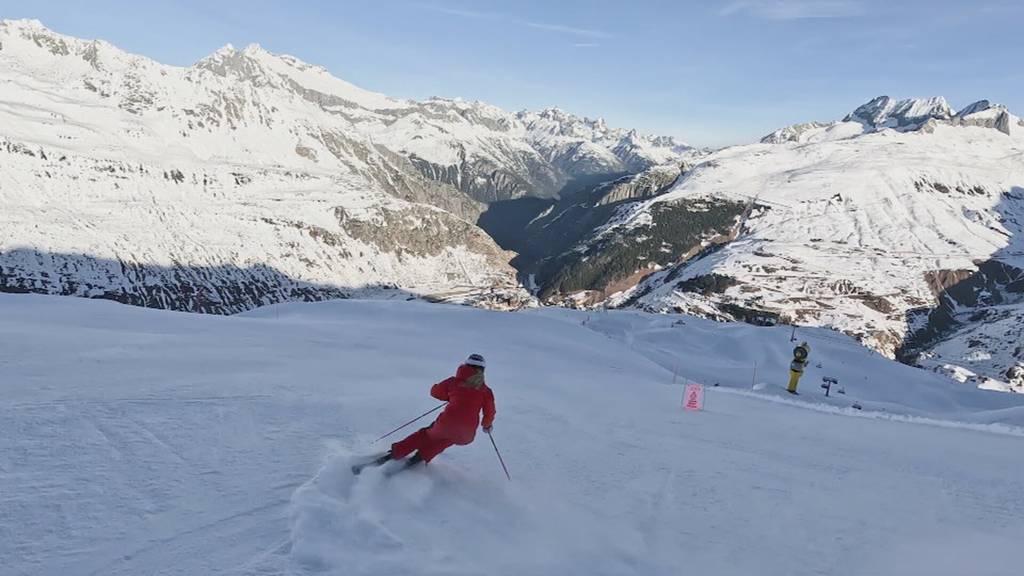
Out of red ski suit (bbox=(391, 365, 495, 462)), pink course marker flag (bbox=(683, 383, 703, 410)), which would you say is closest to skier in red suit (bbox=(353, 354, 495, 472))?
red ski suit (bbox=(391, 365, 495, 462))

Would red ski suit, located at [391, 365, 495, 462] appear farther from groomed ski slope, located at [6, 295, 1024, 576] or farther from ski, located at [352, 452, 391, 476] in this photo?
groomed ski slope, located at [6, 295, 1024, 576]

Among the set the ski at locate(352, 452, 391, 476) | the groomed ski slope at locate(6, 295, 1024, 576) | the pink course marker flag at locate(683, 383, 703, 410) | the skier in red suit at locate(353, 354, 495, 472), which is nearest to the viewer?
the groomed ski slope at locate(6, 295, 1024, 576)

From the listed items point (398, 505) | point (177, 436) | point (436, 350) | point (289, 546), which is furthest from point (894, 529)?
point (436, 350)

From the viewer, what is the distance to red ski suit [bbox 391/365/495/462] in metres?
8.05

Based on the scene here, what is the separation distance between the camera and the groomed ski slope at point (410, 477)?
17.6ft

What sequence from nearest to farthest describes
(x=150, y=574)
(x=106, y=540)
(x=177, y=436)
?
(x=150, y=574) → (x=106, y=540) → (x=177, y=436)

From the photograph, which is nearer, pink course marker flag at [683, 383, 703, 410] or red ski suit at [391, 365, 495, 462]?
red ski suit at [391, 365, 495, 462]

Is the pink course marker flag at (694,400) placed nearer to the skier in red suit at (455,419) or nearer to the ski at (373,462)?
the skier in red suit at (455,419)

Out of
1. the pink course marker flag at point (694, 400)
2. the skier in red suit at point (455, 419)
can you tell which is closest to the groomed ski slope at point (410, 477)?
the skier in red suit at point (455, 419)

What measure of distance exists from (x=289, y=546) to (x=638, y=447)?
7245 mm

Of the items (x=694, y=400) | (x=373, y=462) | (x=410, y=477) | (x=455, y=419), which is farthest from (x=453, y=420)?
(x=694, y=400)

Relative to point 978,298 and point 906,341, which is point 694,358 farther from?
point 978,298

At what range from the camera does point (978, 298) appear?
195m

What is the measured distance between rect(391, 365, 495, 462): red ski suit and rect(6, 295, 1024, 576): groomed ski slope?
413mm
